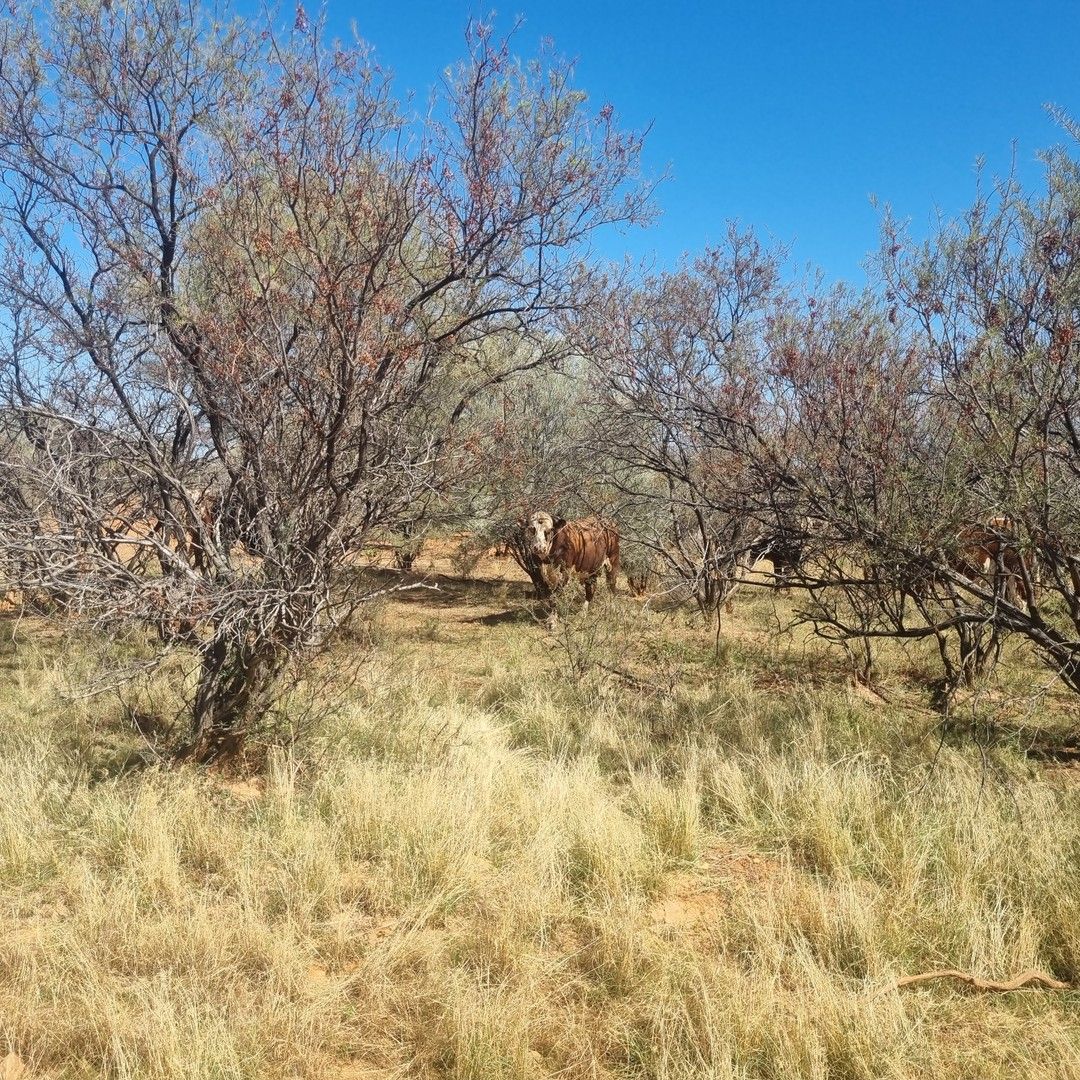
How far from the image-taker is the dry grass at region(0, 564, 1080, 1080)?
8.34ft

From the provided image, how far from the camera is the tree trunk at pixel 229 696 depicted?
4.81 metres

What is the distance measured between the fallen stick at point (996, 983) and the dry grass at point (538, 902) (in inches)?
1.6

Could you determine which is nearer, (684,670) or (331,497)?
(331,497)

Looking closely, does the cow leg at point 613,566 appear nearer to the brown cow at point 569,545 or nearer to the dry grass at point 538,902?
the brown cow at point 569,545

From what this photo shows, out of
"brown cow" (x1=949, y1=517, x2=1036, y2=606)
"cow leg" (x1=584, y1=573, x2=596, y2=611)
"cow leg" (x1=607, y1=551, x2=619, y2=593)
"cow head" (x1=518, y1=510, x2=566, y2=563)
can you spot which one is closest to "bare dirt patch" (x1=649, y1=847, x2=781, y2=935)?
"brown cow" (x1=949, y1=517, x2=1036, y2=606)

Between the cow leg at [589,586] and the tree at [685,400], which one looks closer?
the tree at [685,400]

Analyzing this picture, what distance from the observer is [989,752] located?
5.05m

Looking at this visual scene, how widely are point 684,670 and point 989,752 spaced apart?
330cm

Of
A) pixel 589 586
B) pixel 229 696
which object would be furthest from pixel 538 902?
pixel 589 586

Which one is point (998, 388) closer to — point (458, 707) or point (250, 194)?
point (458, 707)

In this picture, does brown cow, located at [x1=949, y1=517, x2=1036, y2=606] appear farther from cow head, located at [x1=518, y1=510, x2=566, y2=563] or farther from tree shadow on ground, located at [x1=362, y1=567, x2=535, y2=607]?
tree shadow on ground, located at [x1=362, y1=567, x2=535, y2=607]

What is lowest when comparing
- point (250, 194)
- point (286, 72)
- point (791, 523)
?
point (791, 523)

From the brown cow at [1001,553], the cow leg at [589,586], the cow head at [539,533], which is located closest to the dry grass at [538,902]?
the brown cow at [1001,553]

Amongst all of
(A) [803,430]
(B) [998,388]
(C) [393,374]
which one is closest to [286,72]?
(C) [393,374]
